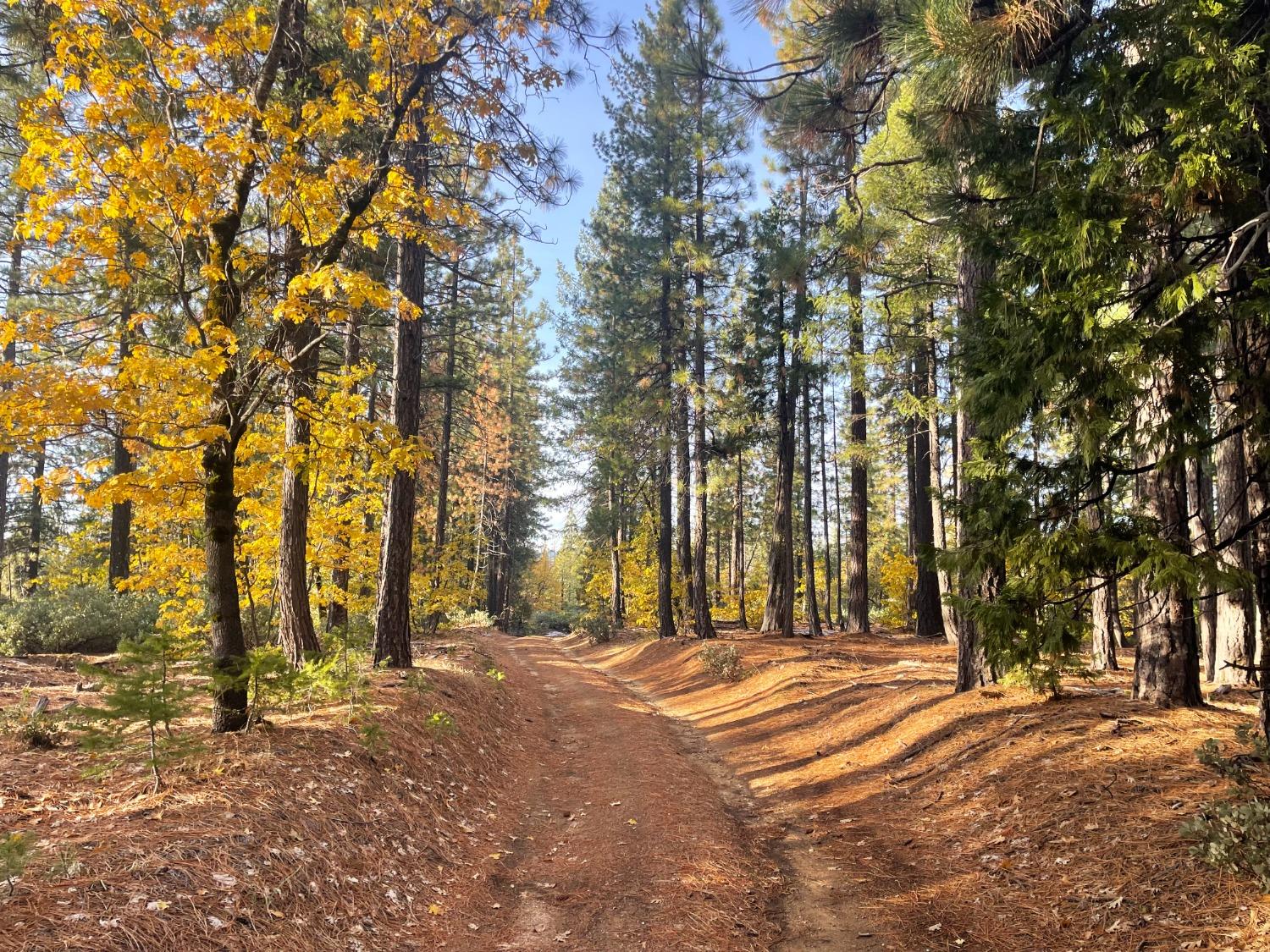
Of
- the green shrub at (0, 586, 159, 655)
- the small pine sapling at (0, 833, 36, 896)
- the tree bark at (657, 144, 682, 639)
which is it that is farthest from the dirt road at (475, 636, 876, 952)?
the tree bark at (657, 144, 682, 639)

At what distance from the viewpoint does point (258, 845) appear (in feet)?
12.2

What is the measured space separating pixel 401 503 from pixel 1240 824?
905 centimetres

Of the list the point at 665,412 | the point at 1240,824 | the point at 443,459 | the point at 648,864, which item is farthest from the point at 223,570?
the point at 443,459

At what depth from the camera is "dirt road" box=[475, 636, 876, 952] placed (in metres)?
3.98

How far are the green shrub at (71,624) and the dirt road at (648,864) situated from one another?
839 cm

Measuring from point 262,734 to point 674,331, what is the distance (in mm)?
16260

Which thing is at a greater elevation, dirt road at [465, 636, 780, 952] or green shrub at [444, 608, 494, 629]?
dirt road at [465, 636, 780, 952]

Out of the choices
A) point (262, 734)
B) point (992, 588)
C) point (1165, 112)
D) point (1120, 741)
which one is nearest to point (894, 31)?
point (1165, 112)

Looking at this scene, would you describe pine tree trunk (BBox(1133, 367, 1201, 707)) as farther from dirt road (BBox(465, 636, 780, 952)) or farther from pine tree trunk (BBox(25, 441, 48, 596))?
pine tree trunk (BBox(25, 441, 48, 596))

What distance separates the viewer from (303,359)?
5.79 m

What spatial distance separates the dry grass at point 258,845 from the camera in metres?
2.95

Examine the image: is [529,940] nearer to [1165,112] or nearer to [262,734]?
[262,734]

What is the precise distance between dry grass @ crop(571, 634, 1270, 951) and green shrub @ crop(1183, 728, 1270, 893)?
0.10 meters

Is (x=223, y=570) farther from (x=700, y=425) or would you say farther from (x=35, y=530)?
(x=35, y=530)
